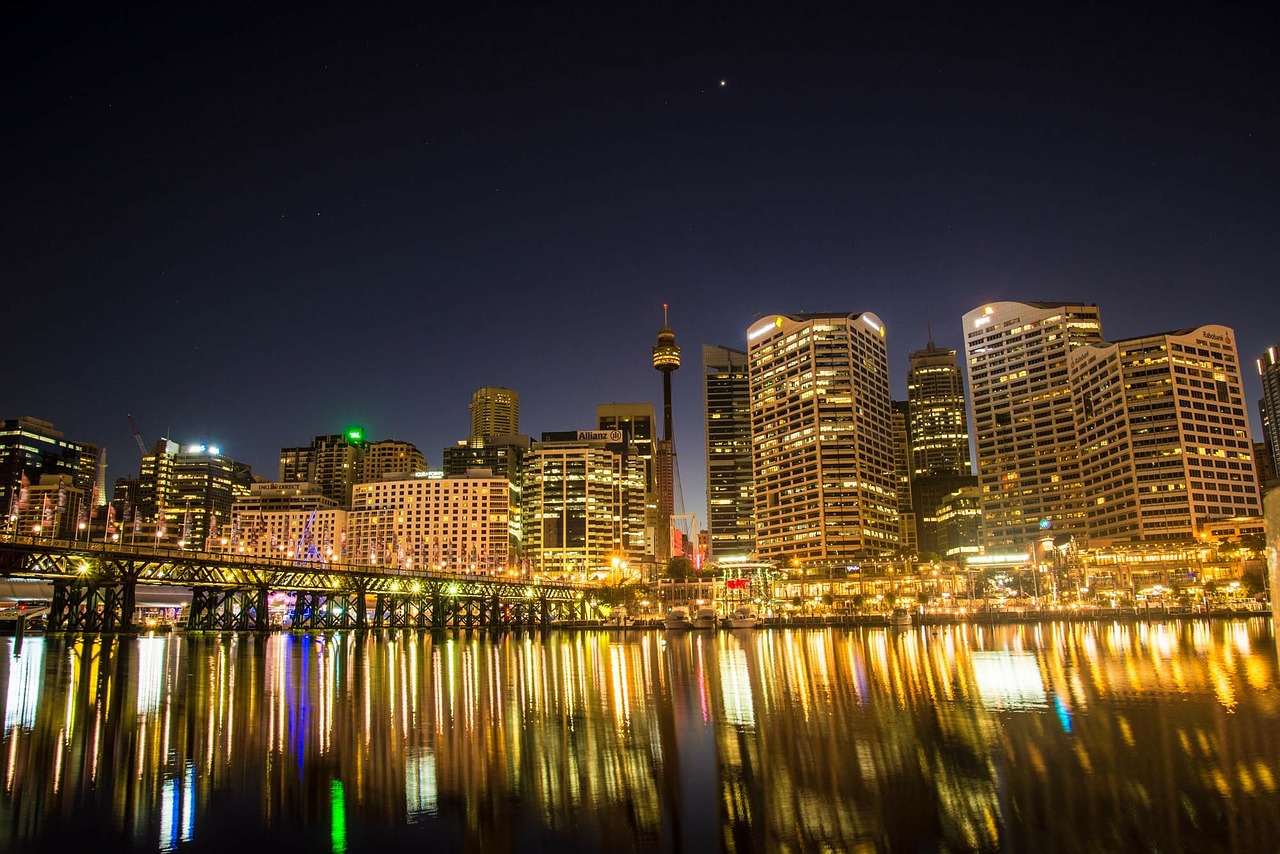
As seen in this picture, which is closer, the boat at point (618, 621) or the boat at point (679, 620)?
the boat at point (679, 620)

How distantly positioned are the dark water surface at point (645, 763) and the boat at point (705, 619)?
110027 millimetres

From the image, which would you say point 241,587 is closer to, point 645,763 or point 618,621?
point 618,621

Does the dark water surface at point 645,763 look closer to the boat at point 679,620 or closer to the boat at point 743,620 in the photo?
the boat at point 679,620

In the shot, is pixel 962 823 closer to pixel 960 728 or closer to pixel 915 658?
pixel 960 728

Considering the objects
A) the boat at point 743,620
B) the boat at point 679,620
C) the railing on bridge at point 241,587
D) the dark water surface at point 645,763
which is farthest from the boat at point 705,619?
the dark water surface at point 645,763

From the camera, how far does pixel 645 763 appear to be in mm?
25828

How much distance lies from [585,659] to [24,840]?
58543 mm

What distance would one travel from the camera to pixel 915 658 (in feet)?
221

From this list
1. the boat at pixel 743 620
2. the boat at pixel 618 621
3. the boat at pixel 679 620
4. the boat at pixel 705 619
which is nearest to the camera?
the boat at pixel 679 620

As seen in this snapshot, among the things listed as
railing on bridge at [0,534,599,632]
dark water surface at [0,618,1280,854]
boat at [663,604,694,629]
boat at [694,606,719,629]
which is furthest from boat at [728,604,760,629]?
dark water surface at [0,618,1280,854]

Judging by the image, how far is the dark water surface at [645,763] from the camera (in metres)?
18.2

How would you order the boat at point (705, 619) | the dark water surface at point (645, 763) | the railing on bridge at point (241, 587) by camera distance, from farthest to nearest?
the boat at point (705, 619) < the railing on bridge at point (241, 587) < the dark water surface at point (645, 763)

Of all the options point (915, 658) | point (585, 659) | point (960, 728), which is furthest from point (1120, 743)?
point (585, 659)

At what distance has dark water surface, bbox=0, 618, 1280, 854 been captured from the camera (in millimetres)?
18188
